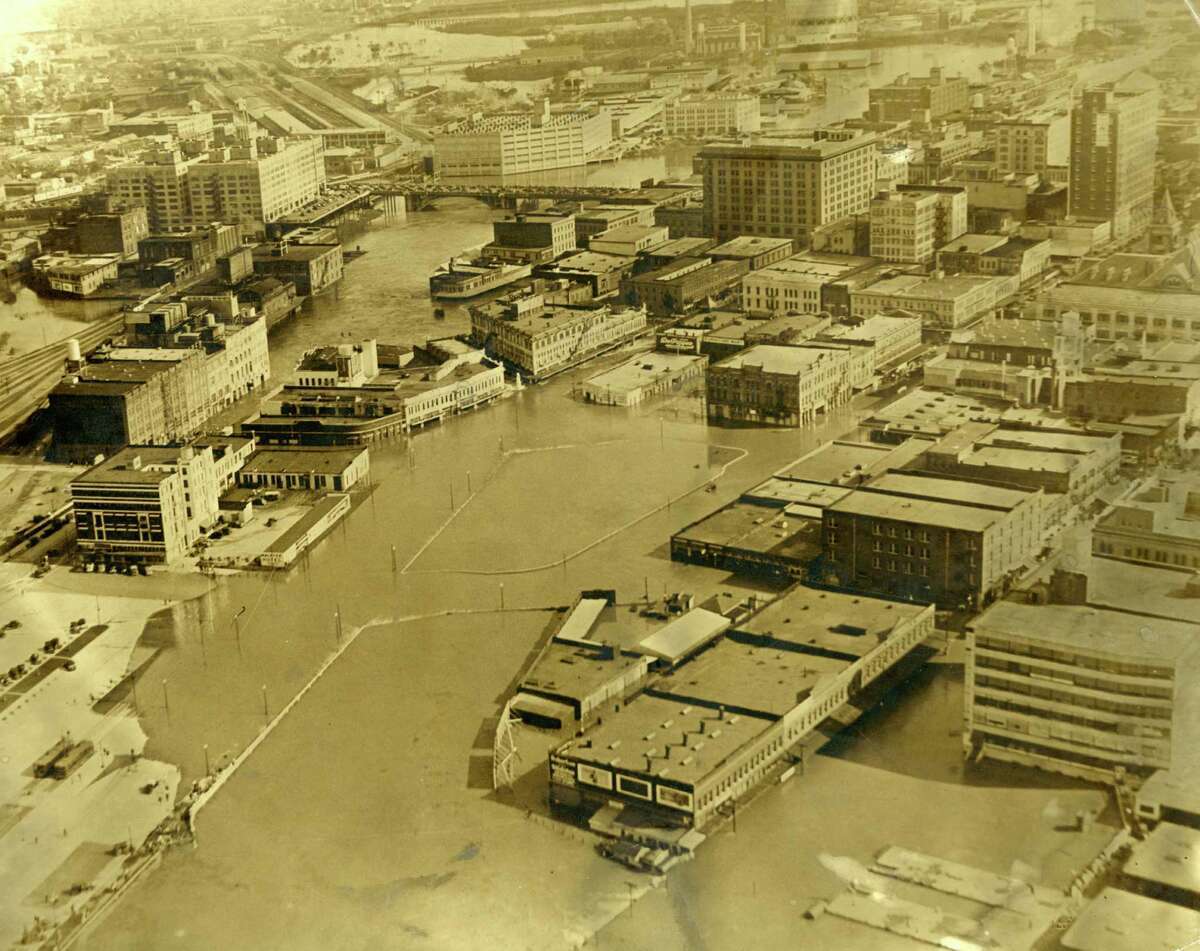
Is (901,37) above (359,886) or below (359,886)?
above

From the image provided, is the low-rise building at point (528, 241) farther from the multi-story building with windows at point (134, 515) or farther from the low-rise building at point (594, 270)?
the multi-story building with windows at point (134, 515)

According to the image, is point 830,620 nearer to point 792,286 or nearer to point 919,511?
point 919,511

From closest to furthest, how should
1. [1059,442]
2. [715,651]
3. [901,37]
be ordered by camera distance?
[715,651], [1059,442], [901,37]

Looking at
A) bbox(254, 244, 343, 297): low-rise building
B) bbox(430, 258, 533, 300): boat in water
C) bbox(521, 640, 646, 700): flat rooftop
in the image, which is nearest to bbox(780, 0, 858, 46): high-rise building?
bbox(430, 258, 533, 300): boat in water

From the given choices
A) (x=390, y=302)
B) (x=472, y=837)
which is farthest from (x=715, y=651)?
(x=390, y=302)

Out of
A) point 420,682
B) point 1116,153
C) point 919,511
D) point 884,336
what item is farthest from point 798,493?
point 1116,153

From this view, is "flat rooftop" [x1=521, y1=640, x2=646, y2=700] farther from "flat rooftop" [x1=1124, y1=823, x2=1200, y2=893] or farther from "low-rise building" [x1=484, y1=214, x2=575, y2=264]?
"low-rise building" [x1=484, y1=214, x2=575, y2=264]

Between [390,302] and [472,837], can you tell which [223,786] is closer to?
[472,837]
